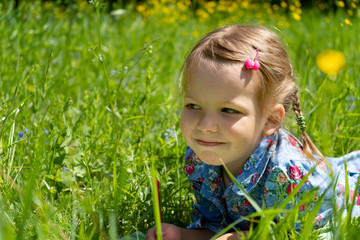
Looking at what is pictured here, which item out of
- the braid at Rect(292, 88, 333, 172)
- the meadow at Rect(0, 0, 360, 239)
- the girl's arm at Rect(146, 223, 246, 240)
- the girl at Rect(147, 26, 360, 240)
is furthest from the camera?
the braid at Rect(292, 88, 333, 172)

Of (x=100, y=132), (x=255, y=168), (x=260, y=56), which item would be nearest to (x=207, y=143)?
(x=255, y=168)

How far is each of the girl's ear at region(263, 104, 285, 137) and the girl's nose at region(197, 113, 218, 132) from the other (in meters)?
0.23

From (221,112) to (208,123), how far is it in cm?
6

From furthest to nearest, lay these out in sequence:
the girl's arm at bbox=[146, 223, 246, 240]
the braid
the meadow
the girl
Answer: the braid < the girl's arm at bbox=[146, 223, 246, 240] < the girl < the meadow

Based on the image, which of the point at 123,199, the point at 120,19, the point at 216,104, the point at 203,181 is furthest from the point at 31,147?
the point at 120,19

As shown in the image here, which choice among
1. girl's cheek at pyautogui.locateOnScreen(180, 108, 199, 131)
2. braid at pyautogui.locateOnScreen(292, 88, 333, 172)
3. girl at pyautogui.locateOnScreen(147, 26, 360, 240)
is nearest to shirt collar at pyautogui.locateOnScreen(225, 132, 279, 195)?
girl at pyautogui.locateOnScreen(147, 26, 360, 240)

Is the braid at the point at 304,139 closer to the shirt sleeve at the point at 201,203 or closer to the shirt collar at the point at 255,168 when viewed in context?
the shirt collar at the point at 255,168

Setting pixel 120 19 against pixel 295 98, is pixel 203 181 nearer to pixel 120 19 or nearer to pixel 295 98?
pixel 295 98

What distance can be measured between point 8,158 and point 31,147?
0.62 ft

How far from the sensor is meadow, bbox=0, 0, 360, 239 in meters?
1.46

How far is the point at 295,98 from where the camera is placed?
5.94ft

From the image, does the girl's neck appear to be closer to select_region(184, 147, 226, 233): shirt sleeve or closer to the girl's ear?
select_region(184, 147, 226, 233): shirt sleeve

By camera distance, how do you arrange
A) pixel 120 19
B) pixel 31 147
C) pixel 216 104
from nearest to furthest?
pixel 216 104, pixel 31 147, pixel 120 19

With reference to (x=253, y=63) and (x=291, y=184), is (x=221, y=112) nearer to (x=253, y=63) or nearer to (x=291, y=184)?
(x=253, y=63)
